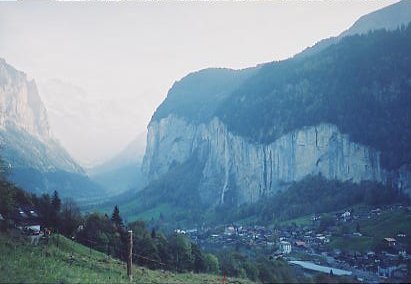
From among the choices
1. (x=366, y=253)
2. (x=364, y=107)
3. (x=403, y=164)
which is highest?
(x=364, y=107)

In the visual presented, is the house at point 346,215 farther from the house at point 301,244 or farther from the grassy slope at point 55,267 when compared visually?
the grassy slope at point 55,267

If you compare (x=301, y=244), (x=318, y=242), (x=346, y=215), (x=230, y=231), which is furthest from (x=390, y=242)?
(x=230, y=231)

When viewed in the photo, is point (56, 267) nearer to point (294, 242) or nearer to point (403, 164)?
point (294, 242)

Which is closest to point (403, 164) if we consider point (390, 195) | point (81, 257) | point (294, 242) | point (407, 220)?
point (390, 195)

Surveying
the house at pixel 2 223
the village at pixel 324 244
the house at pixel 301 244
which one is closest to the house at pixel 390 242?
the village at pixel 324 244

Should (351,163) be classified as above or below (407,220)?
above

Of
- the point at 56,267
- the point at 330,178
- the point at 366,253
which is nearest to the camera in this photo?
the point at 56,267

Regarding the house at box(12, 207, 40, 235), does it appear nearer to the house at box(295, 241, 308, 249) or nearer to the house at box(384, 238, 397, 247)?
the house at box(295, 241, 308, 249)

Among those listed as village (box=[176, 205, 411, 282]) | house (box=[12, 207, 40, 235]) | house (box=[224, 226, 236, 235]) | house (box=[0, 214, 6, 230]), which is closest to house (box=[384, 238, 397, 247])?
village (box=[176, 205, 411, 282])
